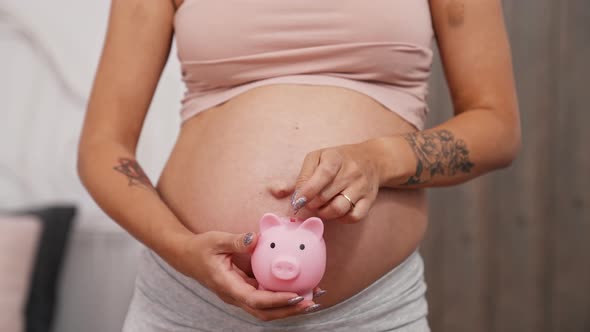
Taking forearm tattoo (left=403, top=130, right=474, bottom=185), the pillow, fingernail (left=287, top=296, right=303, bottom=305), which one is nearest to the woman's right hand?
fingernail (left=287, top=296, right=303, bottom=305)

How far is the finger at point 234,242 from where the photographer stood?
638mm

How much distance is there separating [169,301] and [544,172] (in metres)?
1.45

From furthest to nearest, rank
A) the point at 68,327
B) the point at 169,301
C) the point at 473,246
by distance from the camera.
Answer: the point at 473,246, the point at 68,327, the point at 169,301

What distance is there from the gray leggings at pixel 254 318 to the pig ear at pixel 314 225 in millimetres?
182

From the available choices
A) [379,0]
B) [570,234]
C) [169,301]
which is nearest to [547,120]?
[570,234]

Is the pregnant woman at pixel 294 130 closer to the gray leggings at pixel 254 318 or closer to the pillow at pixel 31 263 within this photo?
the gray leggings at pixel 254 318

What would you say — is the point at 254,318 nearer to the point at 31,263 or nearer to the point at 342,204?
the point at 342,204

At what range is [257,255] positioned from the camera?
25.7 inches

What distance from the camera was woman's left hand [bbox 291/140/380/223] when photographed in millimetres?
645

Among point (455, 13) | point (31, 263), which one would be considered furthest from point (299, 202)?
point (31, 263)

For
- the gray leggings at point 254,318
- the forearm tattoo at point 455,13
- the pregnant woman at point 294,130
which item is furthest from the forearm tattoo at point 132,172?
the forearm tattoo at point 455,13

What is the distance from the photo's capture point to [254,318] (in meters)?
0.80

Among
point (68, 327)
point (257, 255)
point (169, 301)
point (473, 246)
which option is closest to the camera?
point (257, 255)

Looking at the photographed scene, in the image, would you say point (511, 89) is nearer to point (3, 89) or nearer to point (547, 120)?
point (547, 120)
